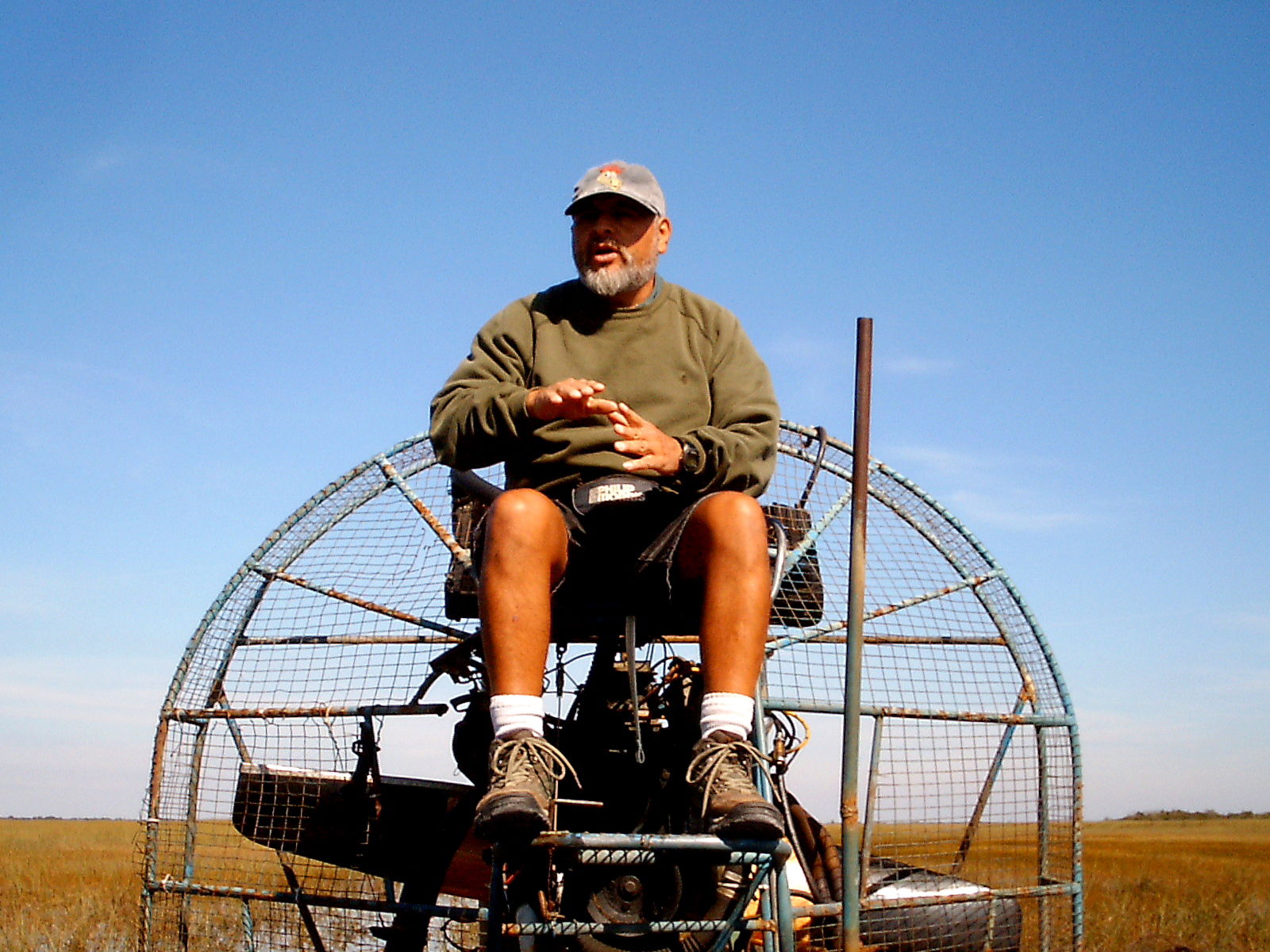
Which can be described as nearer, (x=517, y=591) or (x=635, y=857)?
(x=635, y=857)

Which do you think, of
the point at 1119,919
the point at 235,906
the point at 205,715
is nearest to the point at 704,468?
the point at 205,715

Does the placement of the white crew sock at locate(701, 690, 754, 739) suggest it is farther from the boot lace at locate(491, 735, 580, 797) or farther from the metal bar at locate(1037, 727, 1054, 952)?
the metal bar at locate(1037, 727, 1054, 952)

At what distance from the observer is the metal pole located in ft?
12.1

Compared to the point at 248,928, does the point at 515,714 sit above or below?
A: above

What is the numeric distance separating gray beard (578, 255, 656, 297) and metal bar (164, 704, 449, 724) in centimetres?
184

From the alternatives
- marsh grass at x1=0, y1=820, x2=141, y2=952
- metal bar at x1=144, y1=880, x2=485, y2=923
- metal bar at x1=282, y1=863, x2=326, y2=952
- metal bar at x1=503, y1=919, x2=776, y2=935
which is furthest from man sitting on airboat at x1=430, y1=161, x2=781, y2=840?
marsh grass at x1=0, y1=820, x2=141, y2=952

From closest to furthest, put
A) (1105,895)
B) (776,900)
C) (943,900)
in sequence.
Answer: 1. (776,900)
2. (943,900)
3. (1105,895)

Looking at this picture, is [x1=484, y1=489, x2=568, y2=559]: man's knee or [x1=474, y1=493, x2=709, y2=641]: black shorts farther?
[x1=474, y1=493, x2=709, y2=641]: black shorts

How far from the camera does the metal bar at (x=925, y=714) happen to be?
502cm

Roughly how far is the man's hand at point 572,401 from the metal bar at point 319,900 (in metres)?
1.74

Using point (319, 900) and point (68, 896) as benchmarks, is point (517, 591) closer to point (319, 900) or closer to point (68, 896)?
point (319, 900)

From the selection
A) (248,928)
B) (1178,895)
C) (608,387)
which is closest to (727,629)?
(608,387)

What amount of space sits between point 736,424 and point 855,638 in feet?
3.53

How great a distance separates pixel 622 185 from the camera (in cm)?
464
